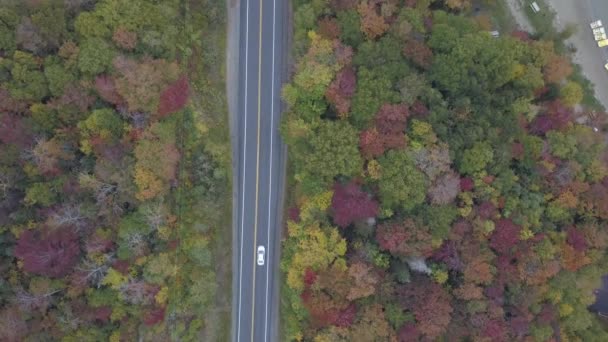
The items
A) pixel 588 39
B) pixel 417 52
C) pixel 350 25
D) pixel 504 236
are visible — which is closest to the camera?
pixel 417 52

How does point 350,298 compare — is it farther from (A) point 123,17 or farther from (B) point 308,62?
(A) point 123,17

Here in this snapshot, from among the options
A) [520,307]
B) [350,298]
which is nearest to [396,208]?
[350,298]

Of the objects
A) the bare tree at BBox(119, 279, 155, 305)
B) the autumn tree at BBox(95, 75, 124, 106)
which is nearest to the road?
the autumn tree at BBox(95, 75, 124, 106)

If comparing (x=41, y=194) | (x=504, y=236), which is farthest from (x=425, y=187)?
(x=41, y=194)

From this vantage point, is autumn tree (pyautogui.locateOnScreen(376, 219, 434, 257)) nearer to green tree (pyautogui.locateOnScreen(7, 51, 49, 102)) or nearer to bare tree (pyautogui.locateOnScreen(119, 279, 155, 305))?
bare tree (pyautogui.locateOnScreen(119, 279, 155, 305))

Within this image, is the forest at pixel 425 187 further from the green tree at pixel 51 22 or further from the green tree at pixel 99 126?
the green tree at pixel 51 22

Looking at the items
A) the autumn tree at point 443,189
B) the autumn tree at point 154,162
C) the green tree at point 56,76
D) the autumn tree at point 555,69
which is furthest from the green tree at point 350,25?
the green tree at point 56,76

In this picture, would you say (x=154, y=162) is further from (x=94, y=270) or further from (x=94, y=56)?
(x=94, y=270)
